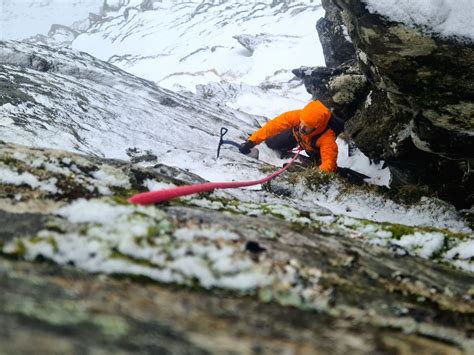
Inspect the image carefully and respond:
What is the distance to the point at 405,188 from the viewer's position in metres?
8.23

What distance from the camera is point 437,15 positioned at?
5680mm

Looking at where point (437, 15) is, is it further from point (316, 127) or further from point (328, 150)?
point (328, 150)

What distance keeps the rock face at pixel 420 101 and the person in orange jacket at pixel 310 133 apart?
1105 millimetres

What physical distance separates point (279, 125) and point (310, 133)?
1392mm

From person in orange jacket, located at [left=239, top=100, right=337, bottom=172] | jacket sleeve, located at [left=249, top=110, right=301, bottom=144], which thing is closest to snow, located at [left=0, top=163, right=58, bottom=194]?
person in orange jacket, located at [left=239, top=100, right=337, bottom=172]

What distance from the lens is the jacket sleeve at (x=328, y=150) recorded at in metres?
10.1

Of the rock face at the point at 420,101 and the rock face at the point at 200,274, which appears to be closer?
the rock face at the point at 200,274

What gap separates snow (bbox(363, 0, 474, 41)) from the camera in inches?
217

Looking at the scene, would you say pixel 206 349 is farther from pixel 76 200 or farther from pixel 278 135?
pixel 278 135

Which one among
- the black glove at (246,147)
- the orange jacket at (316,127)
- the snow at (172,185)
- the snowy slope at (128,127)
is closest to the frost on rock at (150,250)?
the snow at (172,185)

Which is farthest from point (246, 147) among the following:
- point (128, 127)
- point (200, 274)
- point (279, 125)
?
point (200, 274)

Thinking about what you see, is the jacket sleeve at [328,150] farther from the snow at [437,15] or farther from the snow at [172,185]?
the snow at [437,15]

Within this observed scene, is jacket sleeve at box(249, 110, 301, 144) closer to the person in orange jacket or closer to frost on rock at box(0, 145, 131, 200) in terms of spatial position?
the person in orange jacket

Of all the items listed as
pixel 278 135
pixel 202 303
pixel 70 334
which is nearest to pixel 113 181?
pixel 202 303
